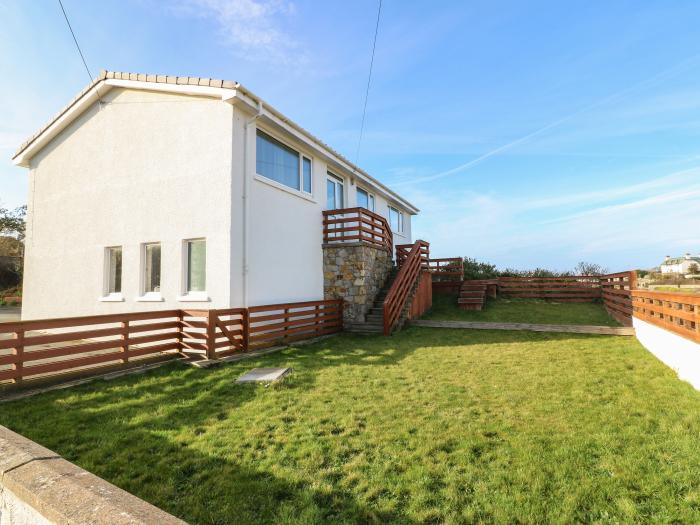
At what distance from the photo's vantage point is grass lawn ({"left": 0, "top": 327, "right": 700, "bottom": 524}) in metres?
2.77

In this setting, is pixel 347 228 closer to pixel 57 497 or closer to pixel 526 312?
pixel 526 312

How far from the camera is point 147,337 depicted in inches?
299

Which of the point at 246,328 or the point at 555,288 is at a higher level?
the point at 555,288

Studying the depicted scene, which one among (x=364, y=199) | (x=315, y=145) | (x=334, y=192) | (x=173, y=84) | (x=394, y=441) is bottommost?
(x=394, y=441)

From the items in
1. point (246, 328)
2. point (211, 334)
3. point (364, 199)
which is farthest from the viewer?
point (364, 199)

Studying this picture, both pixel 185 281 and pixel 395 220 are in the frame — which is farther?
pixel 395 220

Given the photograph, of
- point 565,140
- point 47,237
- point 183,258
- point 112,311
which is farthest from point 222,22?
point 565,140

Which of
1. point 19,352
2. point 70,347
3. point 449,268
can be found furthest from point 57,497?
point 449,268

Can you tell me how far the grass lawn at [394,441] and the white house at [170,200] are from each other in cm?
354

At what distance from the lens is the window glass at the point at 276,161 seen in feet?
33.4

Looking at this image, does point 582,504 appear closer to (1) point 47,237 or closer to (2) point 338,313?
(2) point 338,313

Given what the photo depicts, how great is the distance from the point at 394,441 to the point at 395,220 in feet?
59.8

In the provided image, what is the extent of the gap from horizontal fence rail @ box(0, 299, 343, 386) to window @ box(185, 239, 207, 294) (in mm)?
1089

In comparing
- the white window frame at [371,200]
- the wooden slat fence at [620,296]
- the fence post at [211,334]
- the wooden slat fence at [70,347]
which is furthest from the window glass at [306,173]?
the wooden slat fence at [620,296]
